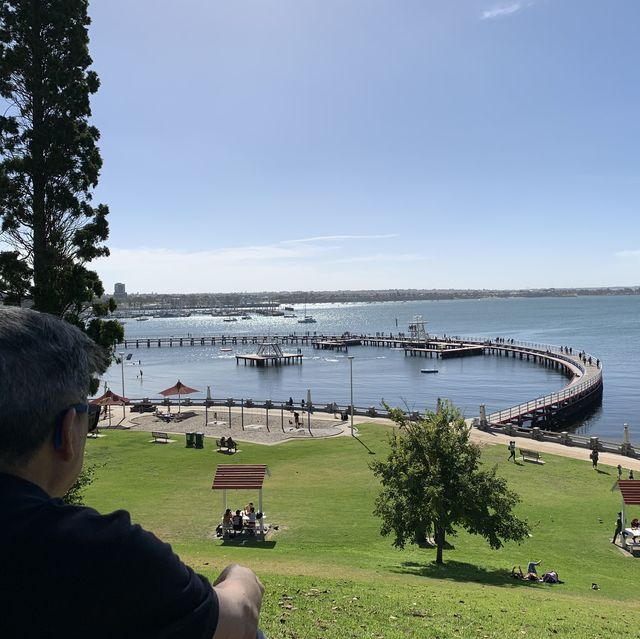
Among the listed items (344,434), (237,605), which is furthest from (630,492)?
(237,605)

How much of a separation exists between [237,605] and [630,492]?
2173 cm

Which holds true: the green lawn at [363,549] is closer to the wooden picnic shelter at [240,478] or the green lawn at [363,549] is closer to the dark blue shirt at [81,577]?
the wooden picnic shelter at [240,478]

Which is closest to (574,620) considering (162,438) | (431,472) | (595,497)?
(431,472)

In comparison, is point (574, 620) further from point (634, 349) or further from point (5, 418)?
point (634, 349)

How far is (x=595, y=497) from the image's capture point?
24594mm

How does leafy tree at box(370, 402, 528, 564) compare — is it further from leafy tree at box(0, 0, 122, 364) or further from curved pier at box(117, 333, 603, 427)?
→ curved pier at box(117, 333, 603, 427)

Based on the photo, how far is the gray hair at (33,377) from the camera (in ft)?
5.77

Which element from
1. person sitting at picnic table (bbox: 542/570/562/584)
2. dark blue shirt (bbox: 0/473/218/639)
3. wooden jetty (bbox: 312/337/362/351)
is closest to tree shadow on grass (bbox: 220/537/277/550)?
person sitting at picnic table (bbox: 542/570/562/584)

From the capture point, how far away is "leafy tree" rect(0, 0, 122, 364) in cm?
1379

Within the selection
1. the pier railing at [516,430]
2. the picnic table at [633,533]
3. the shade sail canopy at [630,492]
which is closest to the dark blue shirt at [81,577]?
the pier railing at [516,430]

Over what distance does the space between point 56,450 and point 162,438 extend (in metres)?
36.6

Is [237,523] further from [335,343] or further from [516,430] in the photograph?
[335,343]

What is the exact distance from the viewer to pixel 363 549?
57.2 ft

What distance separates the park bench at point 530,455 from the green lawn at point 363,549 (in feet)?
2.96
